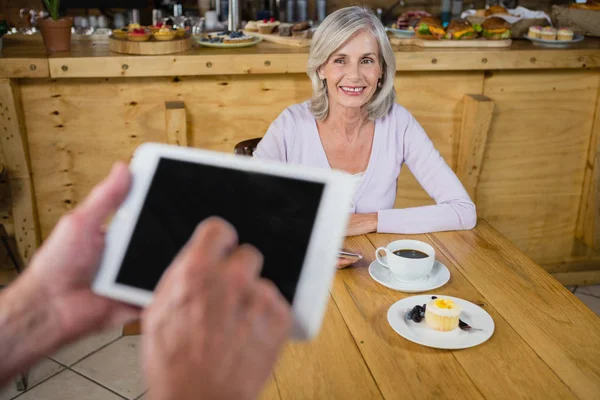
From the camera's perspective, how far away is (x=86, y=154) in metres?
2.78

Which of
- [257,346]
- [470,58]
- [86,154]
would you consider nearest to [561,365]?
[257,346]

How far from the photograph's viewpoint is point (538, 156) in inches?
123

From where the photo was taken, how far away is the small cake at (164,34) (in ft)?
8.57

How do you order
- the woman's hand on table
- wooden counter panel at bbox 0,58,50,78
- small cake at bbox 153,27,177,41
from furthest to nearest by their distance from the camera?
small cake at bbox 153,27,177,41 → wooden counter panel at bbox 0,58,50,78 → the woman's hand on table

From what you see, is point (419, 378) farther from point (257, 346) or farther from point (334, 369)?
point (257, 346)

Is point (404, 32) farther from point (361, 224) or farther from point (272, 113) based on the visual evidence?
point (361, 224)

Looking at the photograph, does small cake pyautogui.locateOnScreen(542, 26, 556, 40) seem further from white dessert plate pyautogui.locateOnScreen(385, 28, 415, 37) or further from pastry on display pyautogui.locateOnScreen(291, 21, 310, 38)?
pastry on display pyautogui.locateOnScreen(291, 21, 310, 38)

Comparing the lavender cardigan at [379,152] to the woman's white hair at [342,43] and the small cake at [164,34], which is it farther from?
the small cake at [164,34]

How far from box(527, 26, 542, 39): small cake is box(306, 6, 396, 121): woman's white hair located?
4.07ft

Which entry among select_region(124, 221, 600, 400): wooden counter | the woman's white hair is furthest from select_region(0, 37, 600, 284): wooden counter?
select_region(124, 221, 600, 400): wooden counter

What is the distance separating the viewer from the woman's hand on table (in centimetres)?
170

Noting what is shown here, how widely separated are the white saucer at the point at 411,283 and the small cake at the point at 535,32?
1.96 m

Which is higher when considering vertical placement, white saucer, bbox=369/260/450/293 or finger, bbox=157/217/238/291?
finger, bbox=157/217/238/291

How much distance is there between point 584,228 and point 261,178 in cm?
297
